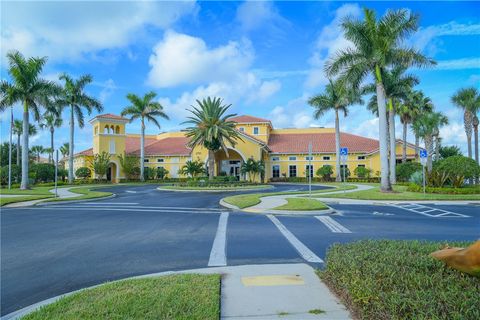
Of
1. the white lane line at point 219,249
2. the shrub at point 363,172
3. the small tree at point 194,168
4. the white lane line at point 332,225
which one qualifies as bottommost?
the white lane line at point 332,225

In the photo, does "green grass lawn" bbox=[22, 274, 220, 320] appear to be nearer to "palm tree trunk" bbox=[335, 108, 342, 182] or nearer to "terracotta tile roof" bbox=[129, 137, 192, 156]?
"palm tree trunk" bbox=[335, 108, 342, 182]

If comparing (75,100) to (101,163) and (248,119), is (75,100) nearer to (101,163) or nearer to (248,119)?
(101,163)

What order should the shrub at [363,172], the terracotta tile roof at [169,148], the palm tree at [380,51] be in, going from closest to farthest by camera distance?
the palm tree at [380,51] < the shrub at [363,172] < the terracotta tile roof at [169,148]

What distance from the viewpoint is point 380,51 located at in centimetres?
2344

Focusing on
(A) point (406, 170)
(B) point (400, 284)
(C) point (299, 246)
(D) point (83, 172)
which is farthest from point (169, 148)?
(B) point (400, 284)

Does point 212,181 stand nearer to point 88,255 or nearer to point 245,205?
point 245,205

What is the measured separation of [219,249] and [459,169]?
2321cm

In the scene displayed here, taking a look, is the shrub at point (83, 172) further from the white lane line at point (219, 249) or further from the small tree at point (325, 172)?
the white lane line at point (219, 249)

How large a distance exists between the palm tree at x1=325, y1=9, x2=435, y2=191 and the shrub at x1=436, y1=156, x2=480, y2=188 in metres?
4.65

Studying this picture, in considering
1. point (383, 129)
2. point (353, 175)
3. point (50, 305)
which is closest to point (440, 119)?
point (353, 175)

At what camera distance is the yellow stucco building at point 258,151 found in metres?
46.7

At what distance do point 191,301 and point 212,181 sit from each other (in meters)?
31.0

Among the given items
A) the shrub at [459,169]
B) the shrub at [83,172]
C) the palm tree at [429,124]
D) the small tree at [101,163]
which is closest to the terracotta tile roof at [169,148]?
the small tree at [101,163]

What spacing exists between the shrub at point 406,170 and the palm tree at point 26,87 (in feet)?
123
